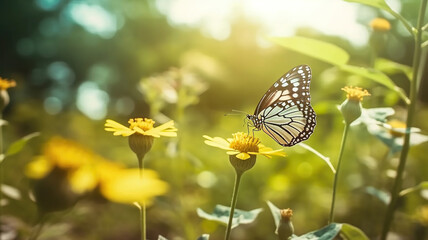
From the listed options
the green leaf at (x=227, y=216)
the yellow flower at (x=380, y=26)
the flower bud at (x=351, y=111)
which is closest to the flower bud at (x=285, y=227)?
the green leaf at (x=227, y=216)

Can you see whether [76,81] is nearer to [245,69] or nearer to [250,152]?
[245,69]

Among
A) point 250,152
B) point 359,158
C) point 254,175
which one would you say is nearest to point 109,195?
point 250,152

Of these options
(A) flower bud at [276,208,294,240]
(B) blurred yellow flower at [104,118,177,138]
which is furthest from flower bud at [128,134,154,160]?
(A) flower bud at [276,208,294,240]

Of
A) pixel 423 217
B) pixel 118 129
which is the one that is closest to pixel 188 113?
pixel 423 217

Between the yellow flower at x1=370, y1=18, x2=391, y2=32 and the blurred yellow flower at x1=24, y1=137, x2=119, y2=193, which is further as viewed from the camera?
the yellow flower at x1=370, y1=18, x2=391, y2=32

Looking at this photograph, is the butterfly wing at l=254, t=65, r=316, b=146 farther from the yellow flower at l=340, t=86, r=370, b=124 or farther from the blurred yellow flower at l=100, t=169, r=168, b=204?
the blurred yellow flower at l=100, t=169, r=168, b=204

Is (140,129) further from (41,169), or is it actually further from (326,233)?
(326,233)

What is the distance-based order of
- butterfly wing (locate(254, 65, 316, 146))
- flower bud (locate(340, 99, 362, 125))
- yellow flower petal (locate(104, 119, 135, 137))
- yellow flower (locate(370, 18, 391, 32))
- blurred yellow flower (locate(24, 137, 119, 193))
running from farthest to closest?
1. yellow flower (locate(370, 18, 391, 32))
2. butterfly wing (locate(254, 65, 316, 146))
3. flower bud (locate(340, 99, 362, 125))
4. yellow flower petal (locate(104, 119, 135, 137))
5. blurred yellow flower (locate(24, 137, 119, 193))
